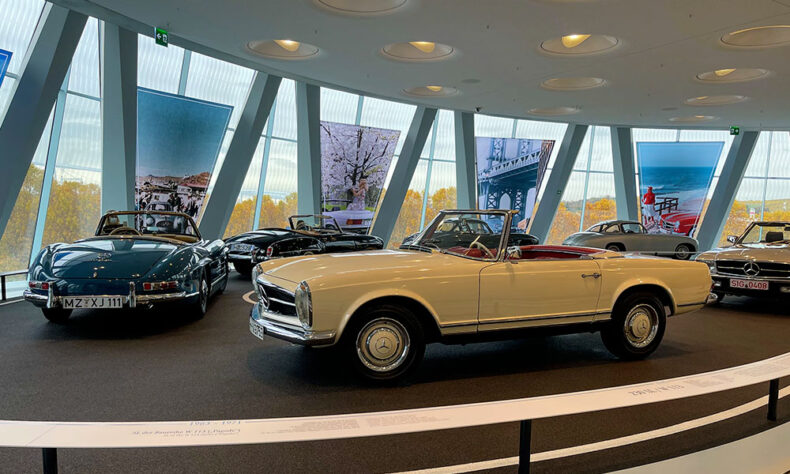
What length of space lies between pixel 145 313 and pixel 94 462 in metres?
4.07

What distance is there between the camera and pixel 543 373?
4297 mm

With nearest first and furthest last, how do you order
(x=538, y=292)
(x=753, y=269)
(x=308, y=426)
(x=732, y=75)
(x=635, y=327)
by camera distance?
(x=308, y=426) → (x=538, y=292) → (x=635, y=327) → (x=753, y=269) → (x=732, y=75)

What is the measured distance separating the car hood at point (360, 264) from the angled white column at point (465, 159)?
1449cm

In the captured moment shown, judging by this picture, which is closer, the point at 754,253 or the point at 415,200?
the point at 754,253

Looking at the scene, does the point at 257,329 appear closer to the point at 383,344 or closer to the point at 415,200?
the point at 383,344


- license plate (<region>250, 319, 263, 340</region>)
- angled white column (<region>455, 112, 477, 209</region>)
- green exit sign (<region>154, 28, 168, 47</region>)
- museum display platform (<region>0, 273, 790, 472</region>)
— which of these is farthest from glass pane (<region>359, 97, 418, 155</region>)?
license plate (<region>250, 319, 263, 340</region>)

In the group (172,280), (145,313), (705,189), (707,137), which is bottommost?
(145,313)

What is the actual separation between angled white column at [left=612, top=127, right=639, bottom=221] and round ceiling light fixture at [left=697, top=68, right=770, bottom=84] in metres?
8.13

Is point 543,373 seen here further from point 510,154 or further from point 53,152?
point 510,154

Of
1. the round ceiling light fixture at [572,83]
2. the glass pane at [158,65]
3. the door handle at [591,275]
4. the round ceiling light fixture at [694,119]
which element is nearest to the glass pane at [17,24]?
the glass pane at [158,65]

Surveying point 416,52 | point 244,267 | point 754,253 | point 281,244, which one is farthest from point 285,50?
point 754,253

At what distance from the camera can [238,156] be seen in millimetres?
13680

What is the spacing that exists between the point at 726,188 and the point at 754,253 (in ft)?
54.1

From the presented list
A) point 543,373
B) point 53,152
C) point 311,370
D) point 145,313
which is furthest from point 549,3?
point 53,152
